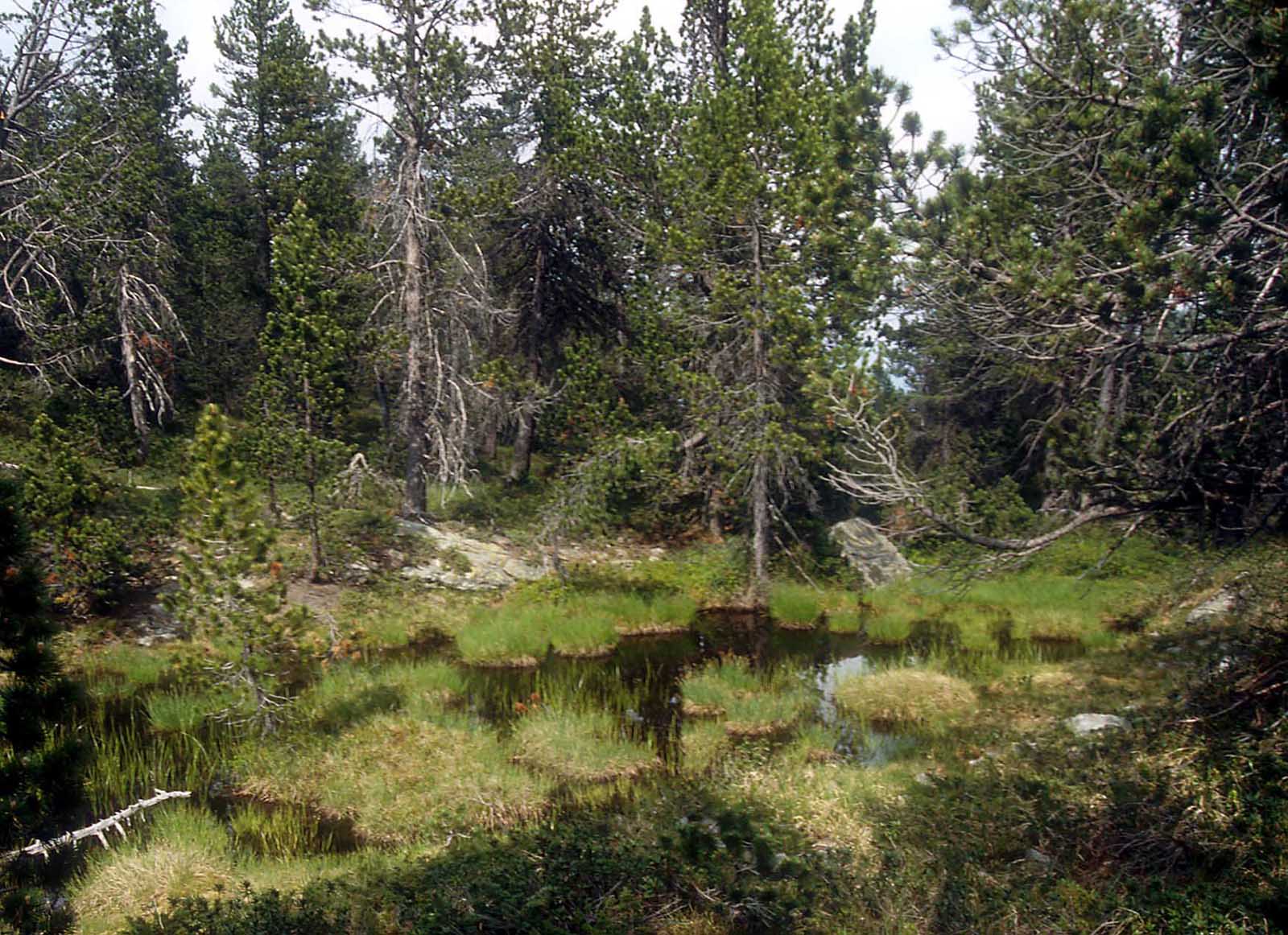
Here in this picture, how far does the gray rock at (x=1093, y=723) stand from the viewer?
9.15m

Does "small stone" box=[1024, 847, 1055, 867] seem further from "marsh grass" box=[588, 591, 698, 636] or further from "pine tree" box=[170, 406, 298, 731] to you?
"marsh grass" box=[588, 591, 698, 636]

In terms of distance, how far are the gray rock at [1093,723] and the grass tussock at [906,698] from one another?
1588 mm

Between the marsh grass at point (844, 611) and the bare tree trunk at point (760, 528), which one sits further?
the bare tree trunk at point (760, 528)

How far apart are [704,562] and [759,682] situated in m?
8.71

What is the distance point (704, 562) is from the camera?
69.4 feet

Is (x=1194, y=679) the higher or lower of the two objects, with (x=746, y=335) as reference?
lower

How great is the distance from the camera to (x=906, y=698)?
11.8 metres

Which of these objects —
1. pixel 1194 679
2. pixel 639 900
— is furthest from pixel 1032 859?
pixel 1194 679

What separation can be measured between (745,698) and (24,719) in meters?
9.39

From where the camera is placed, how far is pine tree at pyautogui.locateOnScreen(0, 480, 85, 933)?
11.8 ft

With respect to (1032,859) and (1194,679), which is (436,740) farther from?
(1194,679)

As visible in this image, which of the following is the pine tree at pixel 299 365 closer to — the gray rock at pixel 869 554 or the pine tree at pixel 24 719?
the pine tree at pixel 24 719

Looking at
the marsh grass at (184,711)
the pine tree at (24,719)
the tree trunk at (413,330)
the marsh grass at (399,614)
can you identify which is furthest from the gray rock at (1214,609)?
the tree trunk at (413,330)

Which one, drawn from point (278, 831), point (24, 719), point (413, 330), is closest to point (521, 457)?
point (413, 330)
